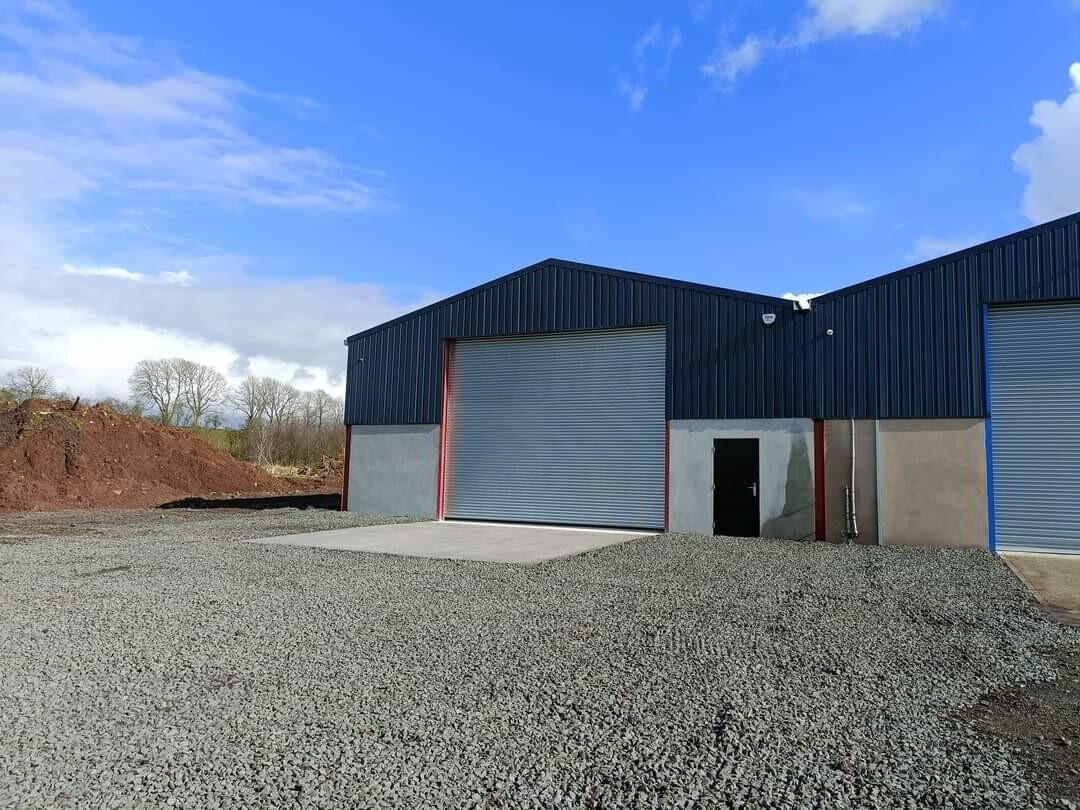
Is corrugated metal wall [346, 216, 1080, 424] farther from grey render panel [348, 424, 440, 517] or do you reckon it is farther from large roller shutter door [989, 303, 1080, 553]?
grey render panel [348, 424, 440, 517]

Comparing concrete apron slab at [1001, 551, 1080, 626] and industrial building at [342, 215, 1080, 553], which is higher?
industrial building at [342, 215, 1080, 553]

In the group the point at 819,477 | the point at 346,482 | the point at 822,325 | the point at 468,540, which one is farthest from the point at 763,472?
the point at 346,482

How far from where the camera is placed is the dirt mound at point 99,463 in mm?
22062

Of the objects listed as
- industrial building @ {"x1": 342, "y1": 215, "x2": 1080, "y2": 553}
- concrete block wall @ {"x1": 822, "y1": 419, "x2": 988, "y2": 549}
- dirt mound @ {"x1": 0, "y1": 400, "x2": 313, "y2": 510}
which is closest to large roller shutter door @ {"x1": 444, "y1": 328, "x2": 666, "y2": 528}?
industrial building @ {"x1": 342, "y1": 215, "x2": 1080, "y2": 553}

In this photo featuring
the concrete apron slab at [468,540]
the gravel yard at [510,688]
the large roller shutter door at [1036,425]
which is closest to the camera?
the gravel yard at [510,688]

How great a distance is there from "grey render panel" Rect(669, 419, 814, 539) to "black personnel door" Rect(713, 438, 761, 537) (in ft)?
0.39

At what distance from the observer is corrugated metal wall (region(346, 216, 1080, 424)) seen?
41.7 feet

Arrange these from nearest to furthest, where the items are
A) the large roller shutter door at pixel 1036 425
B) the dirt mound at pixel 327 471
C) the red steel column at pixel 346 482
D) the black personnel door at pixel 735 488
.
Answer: the large roller shutter door at pixel 1036 425 → the black personnel door at pixel 735 488 → the red steel column at pixel 346 482 → the dirt mound at pixel 327 471

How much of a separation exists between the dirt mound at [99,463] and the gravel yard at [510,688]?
51.3 ft

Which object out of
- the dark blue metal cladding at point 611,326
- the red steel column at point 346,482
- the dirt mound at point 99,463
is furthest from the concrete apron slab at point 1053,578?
the dirt mound at point 99,463

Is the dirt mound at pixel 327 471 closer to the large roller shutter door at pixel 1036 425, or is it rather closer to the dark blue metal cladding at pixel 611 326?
the dark blue metal cladding at pixel 611 326

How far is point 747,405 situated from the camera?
14.3m

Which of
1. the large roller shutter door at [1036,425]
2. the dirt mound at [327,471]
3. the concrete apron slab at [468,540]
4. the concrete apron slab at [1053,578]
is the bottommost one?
the concrete apron slab at [468,540]

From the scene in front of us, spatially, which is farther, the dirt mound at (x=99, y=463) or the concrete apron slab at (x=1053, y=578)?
the dirt mound at (x=99, y=463)
